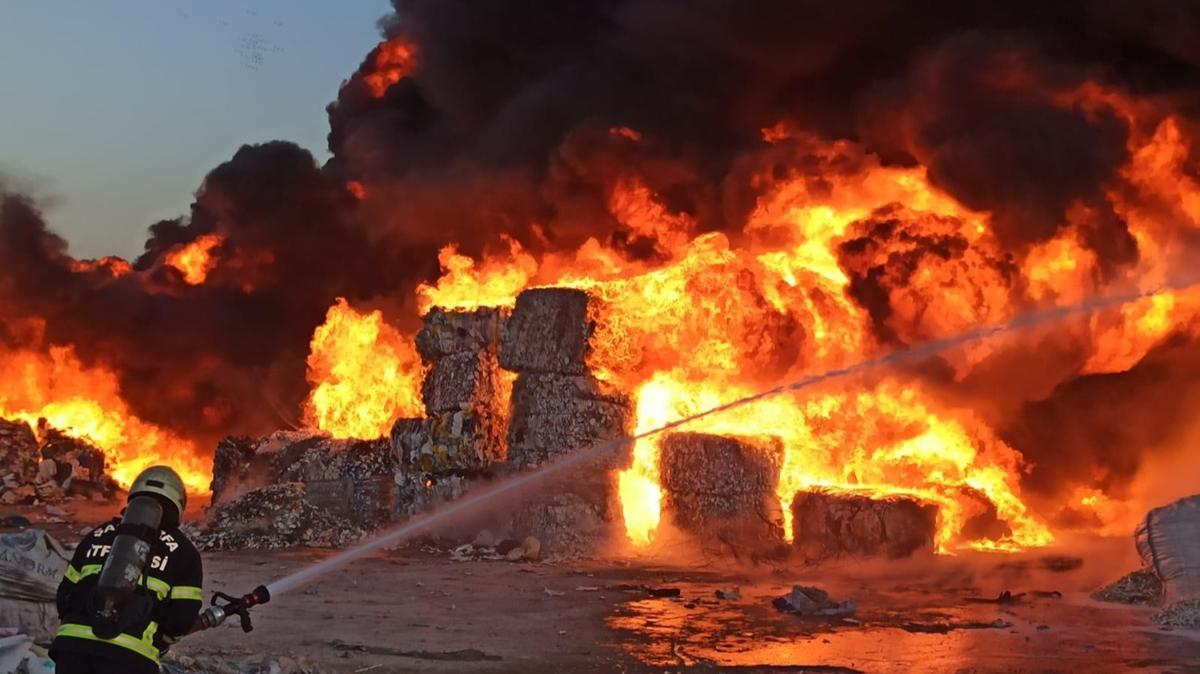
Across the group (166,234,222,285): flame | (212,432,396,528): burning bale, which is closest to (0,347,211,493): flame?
(166,234,222,285): flame

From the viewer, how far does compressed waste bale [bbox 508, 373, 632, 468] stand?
16547 millimetres

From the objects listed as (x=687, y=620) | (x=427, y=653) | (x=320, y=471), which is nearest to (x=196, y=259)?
(x=320, y=471)

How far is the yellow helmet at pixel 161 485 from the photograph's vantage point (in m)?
4.64

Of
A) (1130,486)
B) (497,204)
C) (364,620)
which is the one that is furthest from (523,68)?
(364,620)

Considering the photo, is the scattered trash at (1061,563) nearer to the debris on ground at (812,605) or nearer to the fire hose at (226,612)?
the debris on ground at (812,605)

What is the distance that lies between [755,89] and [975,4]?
4264 millimetres

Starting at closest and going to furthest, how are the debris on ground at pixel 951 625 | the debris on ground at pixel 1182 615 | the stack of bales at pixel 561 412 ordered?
the debris on ground at pixel 1182 615, the debris on ground at pixel 951 625, the stack of bales at pixel 561 412

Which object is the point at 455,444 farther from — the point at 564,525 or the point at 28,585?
the point at 28,585

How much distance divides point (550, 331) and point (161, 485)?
12.3 meters

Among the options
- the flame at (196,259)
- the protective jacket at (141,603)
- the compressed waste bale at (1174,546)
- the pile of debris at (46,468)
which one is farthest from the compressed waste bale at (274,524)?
the flame at (196,259)

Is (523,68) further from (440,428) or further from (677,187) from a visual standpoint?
(440,428)

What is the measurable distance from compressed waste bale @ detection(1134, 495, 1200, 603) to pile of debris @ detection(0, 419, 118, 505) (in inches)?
795

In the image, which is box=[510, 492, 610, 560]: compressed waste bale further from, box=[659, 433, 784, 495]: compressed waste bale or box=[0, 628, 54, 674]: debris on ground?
box=[0, 628, 54, 674]: debris on ground

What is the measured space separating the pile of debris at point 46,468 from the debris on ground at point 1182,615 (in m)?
20.6
